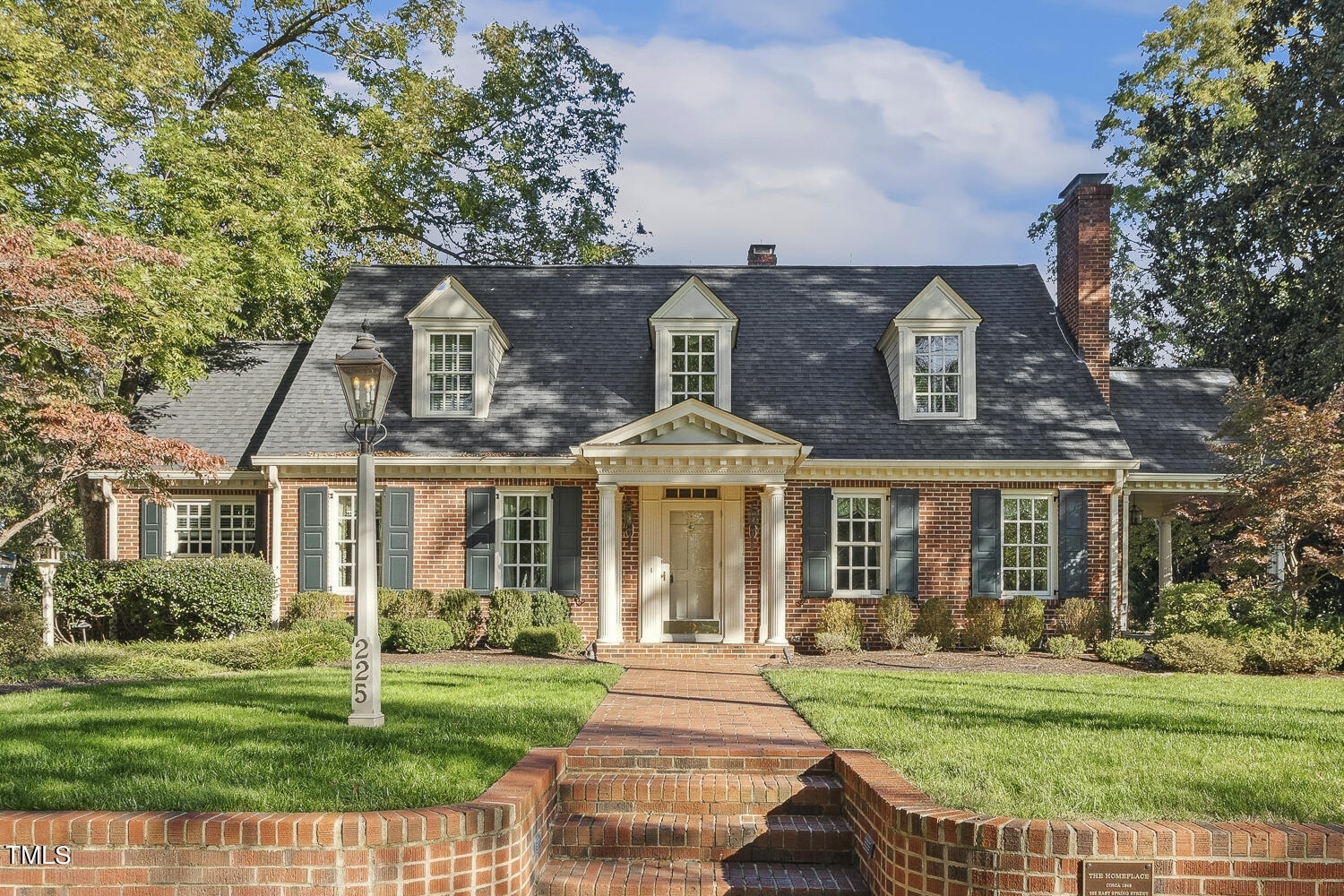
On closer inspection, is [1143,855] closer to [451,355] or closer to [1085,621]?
[1085,621]

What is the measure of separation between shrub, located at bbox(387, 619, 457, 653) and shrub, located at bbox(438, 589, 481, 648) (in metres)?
0.37

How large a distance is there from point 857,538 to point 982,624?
2.42m

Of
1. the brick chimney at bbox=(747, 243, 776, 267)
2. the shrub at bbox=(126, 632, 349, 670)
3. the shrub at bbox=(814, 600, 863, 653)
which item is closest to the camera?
the shrub at bbox=(126, 632, 349, 670)

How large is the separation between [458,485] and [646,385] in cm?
384

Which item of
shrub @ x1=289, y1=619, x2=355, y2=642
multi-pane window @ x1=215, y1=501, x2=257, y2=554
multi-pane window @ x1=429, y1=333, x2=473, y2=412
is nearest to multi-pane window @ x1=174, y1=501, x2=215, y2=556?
multi-pane window @ x1=215, y1=501, x2=257, y2=554

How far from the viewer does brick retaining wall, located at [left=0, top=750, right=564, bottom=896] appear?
16.4ft

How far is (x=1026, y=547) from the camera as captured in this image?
54.3ft

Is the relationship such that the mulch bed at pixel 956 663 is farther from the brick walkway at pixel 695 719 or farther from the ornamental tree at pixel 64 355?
the ornamental tree at pixel 64 355

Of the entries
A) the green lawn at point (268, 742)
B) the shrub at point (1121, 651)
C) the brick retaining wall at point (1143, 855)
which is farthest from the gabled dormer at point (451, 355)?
the brick retaining wall at point (1143, 855)

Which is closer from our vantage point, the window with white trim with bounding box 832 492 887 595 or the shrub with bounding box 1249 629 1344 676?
the shrub with bounding box 1249 629 1344 676

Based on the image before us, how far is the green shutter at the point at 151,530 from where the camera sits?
693 inches

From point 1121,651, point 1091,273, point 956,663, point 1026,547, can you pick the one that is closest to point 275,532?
point 956,663

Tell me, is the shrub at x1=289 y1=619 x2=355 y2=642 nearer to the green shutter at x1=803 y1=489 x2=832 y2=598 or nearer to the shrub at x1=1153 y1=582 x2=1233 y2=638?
the green shutter at x1=803 y1=489 x2=832 y2=598

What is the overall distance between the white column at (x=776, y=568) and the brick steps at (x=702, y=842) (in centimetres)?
926
